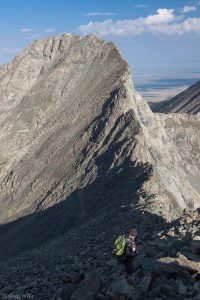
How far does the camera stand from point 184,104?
131000 millimetres

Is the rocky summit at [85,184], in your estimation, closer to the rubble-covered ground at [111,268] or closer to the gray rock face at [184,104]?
the rubble-covered ground at [111,268]

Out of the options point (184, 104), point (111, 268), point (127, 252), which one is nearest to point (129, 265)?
point (127, 252)

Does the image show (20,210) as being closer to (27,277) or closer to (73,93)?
(73,93)

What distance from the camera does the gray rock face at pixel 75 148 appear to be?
128 ft

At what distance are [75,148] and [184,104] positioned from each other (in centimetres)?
8484

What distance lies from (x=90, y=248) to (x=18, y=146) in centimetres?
3223

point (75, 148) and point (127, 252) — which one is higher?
point (127, 252)

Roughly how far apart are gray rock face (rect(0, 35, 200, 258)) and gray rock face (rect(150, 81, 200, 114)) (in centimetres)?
6043

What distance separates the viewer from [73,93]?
59.8 meters

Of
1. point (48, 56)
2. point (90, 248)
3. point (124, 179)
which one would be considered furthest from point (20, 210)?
point (48, 56)

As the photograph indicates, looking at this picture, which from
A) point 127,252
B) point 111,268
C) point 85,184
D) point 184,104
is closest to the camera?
point 127,252

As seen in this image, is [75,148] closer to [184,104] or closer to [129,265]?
[129,265]

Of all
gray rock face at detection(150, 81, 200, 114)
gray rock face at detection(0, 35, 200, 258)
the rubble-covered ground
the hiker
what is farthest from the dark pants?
gray rock face at detection(150, 81, 200, 114)

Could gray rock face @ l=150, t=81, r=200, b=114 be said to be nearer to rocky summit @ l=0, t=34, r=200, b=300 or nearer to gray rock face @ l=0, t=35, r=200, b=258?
rocky summit @ l=0, t=34, r=200, b=300
